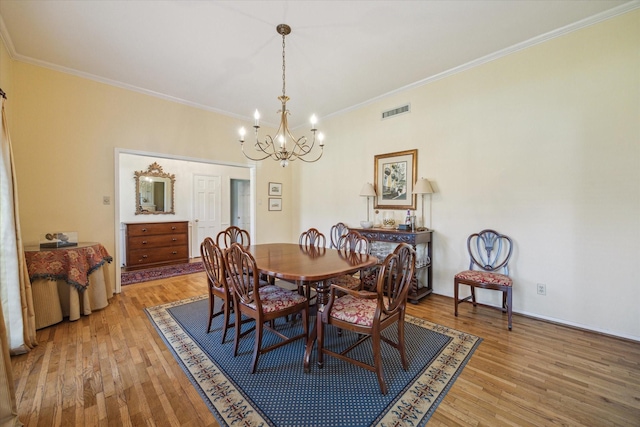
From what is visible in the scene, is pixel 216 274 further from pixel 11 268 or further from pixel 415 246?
pixel 415 246

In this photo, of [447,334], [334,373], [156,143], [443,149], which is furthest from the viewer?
[156,143]

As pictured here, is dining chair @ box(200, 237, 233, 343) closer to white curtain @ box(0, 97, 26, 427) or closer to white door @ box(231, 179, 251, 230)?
white curtain @ box(0, 97, 26, 427)

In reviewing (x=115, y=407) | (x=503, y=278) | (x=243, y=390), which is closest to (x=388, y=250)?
(x=503, y=278)

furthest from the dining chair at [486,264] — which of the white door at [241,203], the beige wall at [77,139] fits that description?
the white door at [241,203]

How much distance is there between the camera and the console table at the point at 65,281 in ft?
8.88

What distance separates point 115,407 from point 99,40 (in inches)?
132

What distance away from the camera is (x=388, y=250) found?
12.4 feet

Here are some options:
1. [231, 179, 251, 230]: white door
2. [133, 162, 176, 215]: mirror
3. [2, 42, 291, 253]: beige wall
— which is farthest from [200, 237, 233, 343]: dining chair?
[231, 179, 251, 230]: white door

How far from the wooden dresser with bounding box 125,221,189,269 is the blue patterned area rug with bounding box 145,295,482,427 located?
10.2 feet

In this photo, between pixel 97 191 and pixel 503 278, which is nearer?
pixel 503 278

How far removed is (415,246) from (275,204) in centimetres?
324

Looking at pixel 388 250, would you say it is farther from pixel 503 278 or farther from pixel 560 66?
pixel 560 66

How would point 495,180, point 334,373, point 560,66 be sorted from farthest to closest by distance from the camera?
point 495,180, point 560,66, point 334,373

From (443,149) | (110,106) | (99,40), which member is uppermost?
(99,40)
